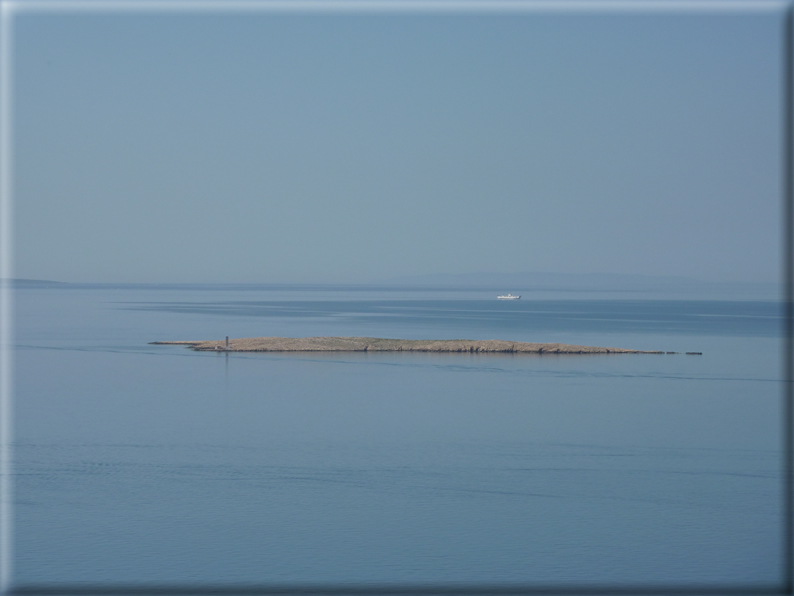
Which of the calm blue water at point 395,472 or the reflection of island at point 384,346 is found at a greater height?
the reflection of island at point 384,346

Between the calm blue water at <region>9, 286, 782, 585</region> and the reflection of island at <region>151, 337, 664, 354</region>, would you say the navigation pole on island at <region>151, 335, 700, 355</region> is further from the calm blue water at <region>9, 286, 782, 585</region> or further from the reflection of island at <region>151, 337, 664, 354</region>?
the calm blue water at <region>9, 286, 782, 585</region>

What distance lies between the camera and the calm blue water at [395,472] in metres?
16.6

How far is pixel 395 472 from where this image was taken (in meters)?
22.6

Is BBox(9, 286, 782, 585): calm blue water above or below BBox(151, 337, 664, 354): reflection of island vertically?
below

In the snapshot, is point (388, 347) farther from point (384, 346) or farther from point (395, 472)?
point (395, 472)

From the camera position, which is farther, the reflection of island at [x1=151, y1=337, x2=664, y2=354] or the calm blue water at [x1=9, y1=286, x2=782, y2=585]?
the reflection of island at [x1=151, y1=337, x2=664, y2=354]

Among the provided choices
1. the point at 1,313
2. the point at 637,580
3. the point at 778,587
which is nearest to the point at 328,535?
the point at 637,580

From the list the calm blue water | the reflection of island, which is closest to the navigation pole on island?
the reflection of island

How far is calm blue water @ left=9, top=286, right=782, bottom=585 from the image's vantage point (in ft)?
54.6

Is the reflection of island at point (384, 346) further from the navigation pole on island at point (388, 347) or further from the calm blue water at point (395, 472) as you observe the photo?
the calm blue water at point (395, 472)

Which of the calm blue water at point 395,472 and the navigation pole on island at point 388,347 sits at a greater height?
the navigation pole on island at point 388,347

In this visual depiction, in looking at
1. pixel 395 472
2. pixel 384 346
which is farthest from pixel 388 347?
pixel 395 472

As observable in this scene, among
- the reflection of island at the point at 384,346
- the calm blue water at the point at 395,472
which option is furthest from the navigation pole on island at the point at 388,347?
the calm blue water at the point at 395,472

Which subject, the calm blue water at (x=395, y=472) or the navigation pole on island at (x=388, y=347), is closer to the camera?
the calm blue water at (x=395, y=472)
